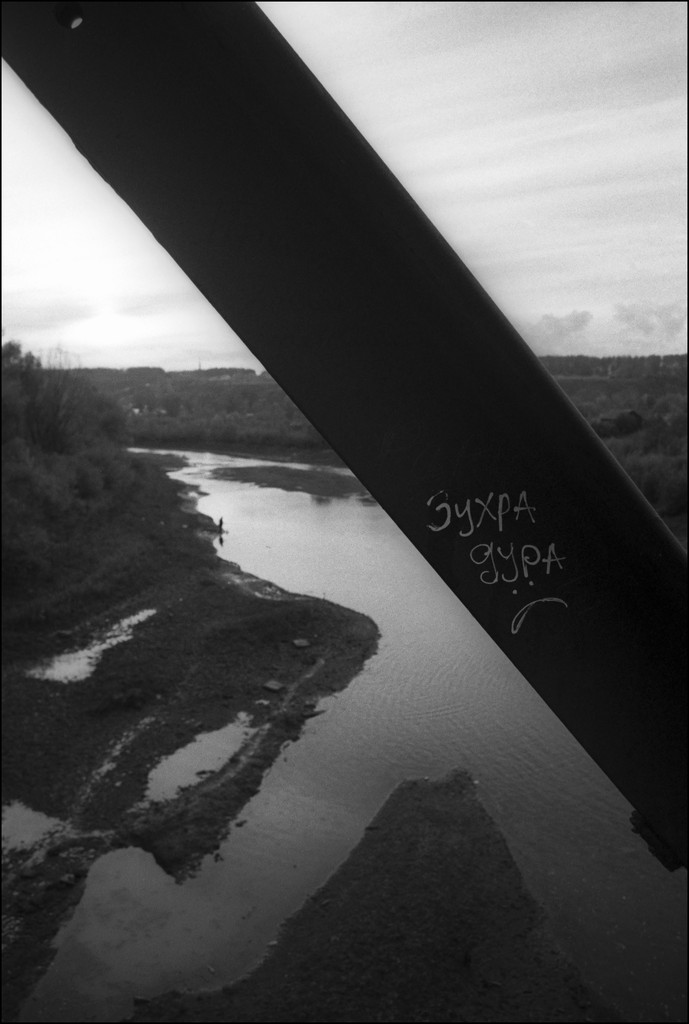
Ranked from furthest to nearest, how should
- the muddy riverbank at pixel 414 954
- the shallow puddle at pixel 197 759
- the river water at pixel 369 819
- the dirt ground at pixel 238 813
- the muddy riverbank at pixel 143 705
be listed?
the shallow puddle at pixel 197 759
the muddy riverbank at pixel 143 705
the river water at pixel 369 819
the dirt ground at pixel 238 813
the muddy riverbank at pixel 414 954

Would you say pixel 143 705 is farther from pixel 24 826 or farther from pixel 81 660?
pixel 24 826

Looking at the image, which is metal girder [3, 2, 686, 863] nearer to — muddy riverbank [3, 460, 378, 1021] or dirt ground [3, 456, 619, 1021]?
dirt ground [3, 456, 619, 1021]

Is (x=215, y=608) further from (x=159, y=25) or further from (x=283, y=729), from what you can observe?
(x=159, y=25)

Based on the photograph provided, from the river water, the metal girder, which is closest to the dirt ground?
the river water

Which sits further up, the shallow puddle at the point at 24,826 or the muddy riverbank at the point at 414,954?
the shallow puddle at the point at 24,826

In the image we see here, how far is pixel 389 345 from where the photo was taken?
0.78 meters

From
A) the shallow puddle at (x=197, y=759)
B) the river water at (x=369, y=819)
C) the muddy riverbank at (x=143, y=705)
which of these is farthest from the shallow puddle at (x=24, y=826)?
the shallow puddle at (x=197, y=759)

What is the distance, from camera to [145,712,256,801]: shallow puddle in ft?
21.0

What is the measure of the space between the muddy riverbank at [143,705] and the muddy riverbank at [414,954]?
111 cm

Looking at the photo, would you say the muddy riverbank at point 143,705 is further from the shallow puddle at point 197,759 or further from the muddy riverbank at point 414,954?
the muddy riverbank at point 414,954

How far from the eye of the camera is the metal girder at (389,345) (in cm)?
69

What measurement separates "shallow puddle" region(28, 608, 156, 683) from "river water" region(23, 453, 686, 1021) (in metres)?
2.84

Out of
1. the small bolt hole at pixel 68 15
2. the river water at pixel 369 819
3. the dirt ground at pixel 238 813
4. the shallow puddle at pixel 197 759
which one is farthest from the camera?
the shallow puddle at pixel 197 759

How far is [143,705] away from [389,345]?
7715 millimetres
